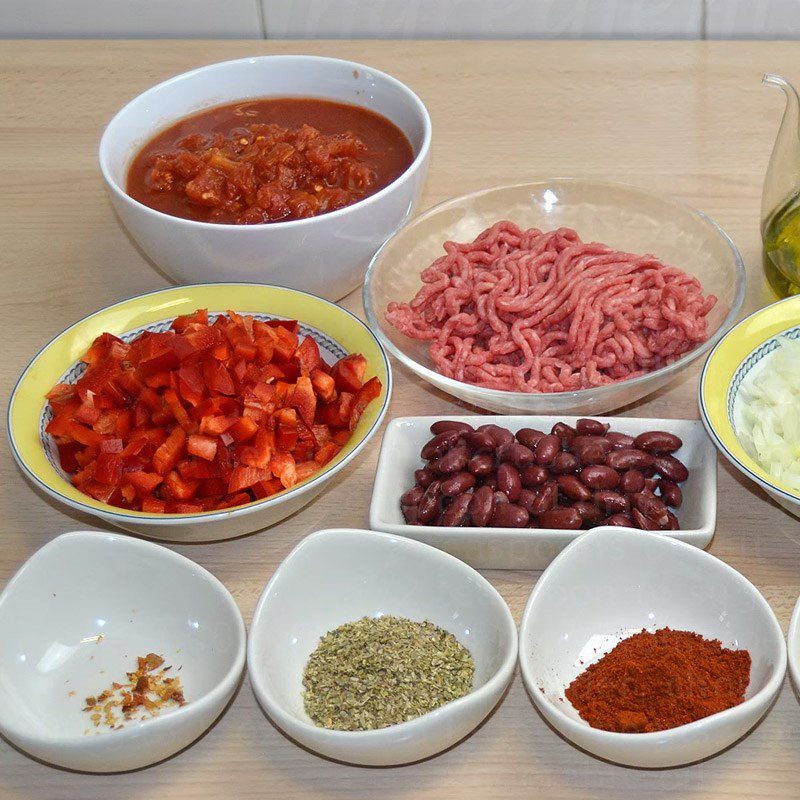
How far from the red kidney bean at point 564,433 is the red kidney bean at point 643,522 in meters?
0.18

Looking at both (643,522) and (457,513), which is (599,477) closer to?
(643,522)

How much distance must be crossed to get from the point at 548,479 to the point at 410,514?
8.9 inches

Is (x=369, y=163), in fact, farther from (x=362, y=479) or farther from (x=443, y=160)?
(x=362, y=479)

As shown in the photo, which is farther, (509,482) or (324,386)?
(324,386)

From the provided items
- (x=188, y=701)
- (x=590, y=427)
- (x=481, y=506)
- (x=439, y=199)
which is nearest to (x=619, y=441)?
(x=590, y=427)

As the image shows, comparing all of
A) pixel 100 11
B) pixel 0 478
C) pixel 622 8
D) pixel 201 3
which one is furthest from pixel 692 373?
pixel 100 11

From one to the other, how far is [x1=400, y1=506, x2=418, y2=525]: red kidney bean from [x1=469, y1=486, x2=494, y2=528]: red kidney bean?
95 millimetres

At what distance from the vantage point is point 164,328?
197 cm

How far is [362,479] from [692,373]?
2.16ft

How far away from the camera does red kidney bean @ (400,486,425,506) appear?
165cm

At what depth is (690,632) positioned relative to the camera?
149 cm

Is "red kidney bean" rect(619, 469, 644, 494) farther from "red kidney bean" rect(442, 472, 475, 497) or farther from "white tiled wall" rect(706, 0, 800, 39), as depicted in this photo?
"white tiled wall" rect(706, 0, 800, 39)

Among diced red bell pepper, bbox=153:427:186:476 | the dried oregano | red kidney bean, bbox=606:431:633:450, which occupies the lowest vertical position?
the dried oregano

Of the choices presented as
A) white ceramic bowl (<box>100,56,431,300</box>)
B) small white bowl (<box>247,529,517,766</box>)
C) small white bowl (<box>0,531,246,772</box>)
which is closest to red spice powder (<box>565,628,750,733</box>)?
small white bowl (<box>247,529,517,766</box>)
